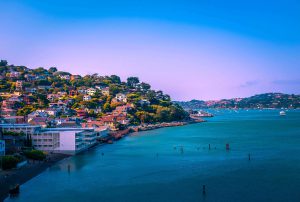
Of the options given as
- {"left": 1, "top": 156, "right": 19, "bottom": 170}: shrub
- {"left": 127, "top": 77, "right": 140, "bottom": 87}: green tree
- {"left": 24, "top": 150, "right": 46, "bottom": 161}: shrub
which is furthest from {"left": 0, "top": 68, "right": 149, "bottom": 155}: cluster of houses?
{"left": 127, "top": 77, "right": 140, "bottom": 87}: green tree

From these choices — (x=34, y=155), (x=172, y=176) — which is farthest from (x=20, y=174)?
(x=172, y=176)

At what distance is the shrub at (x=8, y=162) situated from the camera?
21328 mm

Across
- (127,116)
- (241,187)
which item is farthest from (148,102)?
(241,187)

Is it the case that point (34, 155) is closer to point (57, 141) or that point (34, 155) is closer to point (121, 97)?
point (57, 141)

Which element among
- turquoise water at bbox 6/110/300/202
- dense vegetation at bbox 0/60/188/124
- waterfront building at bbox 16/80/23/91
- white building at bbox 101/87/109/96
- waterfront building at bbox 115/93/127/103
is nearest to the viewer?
turquoise water at bbox 6/110/300/202

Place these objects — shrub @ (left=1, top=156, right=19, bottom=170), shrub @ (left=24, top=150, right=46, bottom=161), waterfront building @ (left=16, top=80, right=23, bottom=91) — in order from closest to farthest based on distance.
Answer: shrub @ (left=1, top=156, right=19, bottom=170)
shrub @ (left=24, top=150, right=46, bottom=161)
waterfront building @ (left=16, top=80, right=23, bottom=91)

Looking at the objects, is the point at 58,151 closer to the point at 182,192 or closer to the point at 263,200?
the point at 182,192

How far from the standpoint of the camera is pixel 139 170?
933 inches

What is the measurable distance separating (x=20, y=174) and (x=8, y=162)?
115 cm

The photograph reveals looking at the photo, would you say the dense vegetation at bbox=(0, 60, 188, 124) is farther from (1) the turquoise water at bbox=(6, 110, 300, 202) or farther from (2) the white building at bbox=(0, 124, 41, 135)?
(1) the turquoise water at bbox=(6, 110, 300, 202)

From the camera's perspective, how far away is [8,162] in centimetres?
2142

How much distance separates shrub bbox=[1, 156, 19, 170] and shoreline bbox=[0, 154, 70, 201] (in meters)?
0.33

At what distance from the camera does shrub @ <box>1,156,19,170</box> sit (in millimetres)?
21328

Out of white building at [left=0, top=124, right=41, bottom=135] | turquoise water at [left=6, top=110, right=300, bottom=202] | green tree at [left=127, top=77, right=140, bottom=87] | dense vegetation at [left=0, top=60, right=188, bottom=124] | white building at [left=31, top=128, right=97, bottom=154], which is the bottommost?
turquoise water at [left=6, top=110, right=300, bottom=202]
